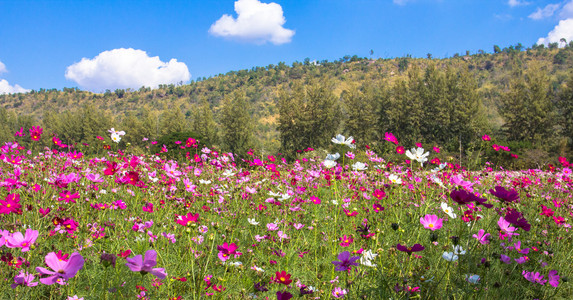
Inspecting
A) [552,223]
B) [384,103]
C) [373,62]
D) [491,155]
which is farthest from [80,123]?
[373,62]

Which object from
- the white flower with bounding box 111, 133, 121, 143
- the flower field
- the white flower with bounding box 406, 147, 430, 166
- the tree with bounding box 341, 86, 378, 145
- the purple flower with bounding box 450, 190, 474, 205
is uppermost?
the tree with bounding box 341, 86, 378, 145

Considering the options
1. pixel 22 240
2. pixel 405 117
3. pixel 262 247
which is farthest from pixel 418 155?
pixel 405 117

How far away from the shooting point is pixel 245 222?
2971mm

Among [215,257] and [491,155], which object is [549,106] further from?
[215,257]

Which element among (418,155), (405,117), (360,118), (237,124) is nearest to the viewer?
(418,155)

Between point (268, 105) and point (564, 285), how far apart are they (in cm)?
8626

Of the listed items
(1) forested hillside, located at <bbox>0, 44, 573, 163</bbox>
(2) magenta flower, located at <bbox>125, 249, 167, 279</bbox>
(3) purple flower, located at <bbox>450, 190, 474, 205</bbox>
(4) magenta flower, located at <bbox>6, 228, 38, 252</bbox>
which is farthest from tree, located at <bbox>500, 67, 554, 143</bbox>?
(4) magenta flower, located at <bbox>6, 228, 38, 252</bbox>

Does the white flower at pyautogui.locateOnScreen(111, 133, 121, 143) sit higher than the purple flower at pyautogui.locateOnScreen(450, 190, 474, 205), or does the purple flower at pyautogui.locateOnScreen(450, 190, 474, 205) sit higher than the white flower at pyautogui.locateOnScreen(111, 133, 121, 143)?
the white flower at pyautogui.locateOnScreen(111, 133, 121, 143)

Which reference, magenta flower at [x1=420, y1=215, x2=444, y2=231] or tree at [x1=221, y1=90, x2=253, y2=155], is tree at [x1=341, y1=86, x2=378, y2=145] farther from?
magenta flower at [x1=420, y1=215, x2=444, y2=231]

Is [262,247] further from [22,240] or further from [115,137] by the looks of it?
[115,137]

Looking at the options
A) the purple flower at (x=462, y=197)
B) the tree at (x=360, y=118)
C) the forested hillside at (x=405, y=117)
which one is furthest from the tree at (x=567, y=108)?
the purple flower at (x=462, y=197)

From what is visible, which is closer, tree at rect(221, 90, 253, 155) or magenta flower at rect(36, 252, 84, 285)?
magenta flower at rect(36, 252, 84, 285)

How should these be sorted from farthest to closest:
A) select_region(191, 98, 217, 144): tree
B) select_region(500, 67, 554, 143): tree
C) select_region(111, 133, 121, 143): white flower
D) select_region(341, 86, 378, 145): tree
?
select_region(191, 98, 217, 144): tree
select_region(341, 86, 378, 145): tree
select_region(500, 67, 554, 143): tree
select_region(111, 133, 121, 143): white flower

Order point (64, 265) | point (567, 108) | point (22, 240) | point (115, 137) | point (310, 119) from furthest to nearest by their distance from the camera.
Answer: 1. point (310, 119)
2. point (567, 108)
3. point (115, 137)
4. point (22, 240)
5. point (64, 265)
